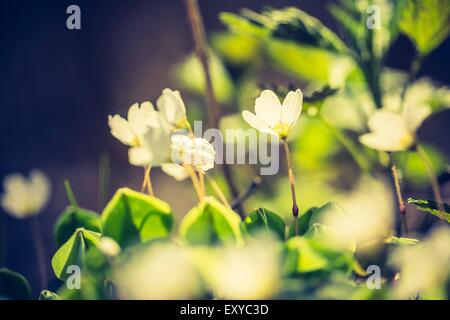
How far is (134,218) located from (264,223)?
0.32ft

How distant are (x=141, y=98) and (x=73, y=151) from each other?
10.0 inches

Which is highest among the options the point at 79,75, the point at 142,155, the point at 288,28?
the point at 79,75

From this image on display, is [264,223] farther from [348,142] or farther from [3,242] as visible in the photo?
[3,242]

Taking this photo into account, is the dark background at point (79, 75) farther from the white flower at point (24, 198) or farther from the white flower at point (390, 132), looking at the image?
the white flower at point (390, 132)

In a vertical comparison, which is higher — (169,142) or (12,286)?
(169,142)

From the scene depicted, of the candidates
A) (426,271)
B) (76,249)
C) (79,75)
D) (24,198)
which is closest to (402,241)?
(426,271)

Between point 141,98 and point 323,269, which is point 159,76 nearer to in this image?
point 141,98

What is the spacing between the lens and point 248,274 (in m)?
0.36

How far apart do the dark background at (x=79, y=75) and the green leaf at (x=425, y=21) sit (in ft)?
3.01

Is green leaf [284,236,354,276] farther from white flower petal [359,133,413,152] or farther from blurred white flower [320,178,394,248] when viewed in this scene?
white flower petal [359,133,413,152]

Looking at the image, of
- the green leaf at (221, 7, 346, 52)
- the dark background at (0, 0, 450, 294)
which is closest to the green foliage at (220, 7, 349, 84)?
the green leaf at (221, 7, 346, 52)

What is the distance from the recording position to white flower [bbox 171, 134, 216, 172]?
1.41 ft

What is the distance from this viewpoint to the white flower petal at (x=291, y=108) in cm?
43

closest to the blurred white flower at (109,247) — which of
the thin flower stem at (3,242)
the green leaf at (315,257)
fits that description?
the green leaf at (315,257)
